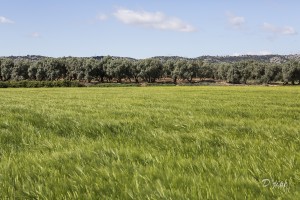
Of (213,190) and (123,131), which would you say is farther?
(123,131)

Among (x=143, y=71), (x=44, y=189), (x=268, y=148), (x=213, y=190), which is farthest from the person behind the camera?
(x=143, y=71)

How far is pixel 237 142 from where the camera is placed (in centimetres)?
657

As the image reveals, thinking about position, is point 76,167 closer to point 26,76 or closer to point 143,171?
point 143,171

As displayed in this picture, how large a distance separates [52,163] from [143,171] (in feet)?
4.73

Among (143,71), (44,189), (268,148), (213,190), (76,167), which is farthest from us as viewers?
(143,71)

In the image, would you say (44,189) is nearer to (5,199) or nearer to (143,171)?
(5,199)

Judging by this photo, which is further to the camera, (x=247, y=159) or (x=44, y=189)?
(x=247, y=159)

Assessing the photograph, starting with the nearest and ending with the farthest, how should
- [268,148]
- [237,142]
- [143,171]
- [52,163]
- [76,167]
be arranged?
1. [143,171]
2. [76,167]
3. [52,163]
4. [268,148]
5. [237,142]

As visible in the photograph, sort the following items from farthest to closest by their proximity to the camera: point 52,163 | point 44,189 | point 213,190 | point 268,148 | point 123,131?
point 123,131
point 268,148
point 52,163
point 44,189
point 213,190

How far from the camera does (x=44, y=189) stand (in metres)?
4.00

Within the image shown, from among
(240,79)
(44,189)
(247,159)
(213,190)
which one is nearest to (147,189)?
(213,190)

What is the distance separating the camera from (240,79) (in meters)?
192

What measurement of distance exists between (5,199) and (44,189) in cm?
40

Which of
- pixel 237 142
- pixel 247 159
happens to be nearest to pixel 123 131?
pixel 237 142
